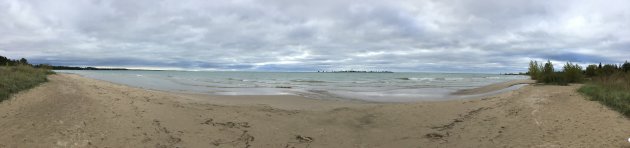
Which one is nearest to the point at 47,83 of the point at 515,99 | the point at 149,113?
the point at 149,113

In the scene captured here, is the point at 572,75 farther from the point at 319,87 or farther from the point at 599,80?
the point at 319,87

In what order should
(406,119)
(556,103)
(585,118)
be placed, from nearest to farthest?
(585,118) → (406,119) → (556,103)

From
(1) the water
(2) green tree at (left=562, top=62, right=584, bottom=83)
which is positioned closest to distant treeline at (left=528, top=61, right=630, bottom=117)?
(2) green tree at (left=562, top=62, right=584, bottom=83)

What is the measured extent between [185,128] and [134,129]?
39.5 inches

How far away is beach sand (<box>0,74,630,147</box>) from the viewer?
7.97m

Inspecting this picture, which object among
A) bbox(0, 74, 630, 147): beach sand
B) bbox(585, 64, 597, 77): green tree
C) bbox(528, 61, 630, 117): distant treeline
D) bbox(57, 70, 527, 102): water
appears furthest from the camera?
bbox(585, 64, 597, 77): green tree

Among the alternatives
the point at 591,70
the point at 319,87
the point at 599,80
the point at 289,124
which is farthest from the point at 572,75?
the point at 289,124

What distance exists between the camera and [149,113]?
10211 millimetres

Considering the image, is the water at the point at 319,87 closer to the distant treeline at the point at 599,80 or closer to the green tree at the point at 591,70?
the distant treeline at the point at 599,80

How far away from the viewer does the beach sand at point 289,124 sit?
7969 millimetres

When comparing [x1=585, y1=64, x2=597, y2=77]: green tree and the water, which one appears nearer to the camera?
the water

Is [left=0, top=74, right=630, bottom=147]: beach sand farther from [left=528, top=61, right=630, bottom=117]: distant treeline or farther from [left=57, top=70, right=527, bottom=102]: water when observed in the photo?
[left=57, top=70, right=527, bottom=102]: water

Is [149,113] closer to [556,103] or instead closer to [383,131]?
[383,131]

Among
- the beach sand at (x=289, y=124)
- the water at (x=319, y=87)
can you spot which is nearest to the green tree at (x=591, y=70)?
the water at (x=319, y=87)
